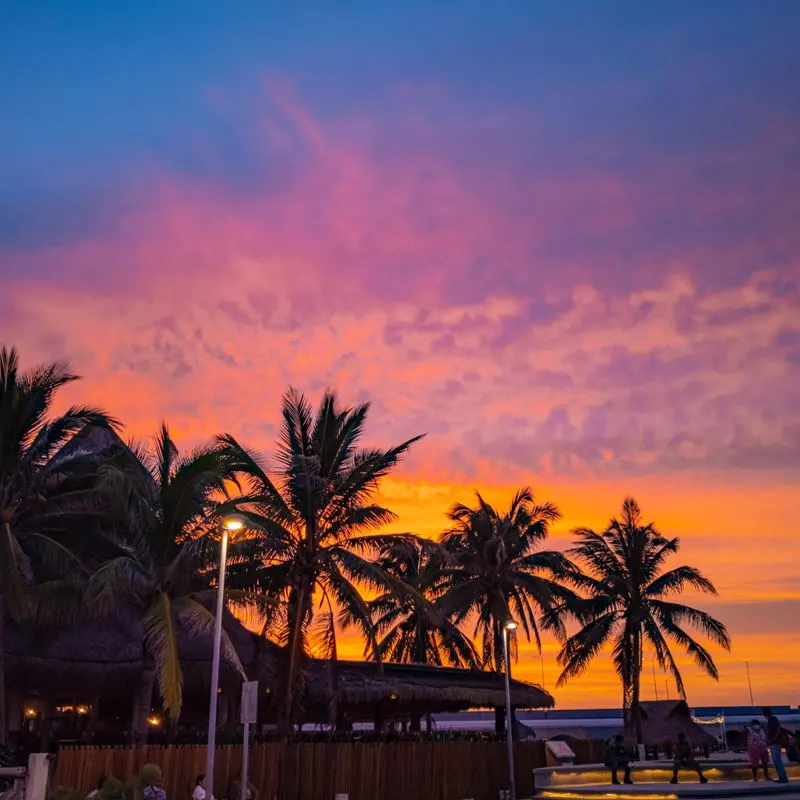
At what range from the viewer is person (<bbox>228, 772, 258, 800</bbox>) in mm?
20312

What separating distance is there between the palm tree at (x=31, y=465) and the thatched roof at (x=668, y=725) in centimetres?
3150

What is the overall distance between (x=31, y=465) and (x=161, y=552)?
12.2 feet

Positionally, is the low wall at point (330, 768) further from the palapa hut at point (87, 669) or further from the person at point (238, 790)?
the palapa hut at point (87, 669)

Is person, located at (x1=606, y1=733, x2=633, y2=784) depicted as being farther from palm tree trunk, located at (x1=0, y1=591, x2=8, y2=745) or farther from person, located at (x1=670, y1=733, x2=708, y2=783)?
palm tree trunk, located at (x1=0, y1=591, x2=8, y2=745)

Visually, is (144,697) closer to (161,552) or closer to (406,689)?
(161,552)

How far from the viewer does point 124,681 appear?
1013 inches

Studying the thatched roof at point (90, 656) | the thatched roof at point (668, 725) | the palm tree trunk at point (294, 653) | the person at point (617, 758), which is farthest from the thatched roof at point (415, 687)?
the thatched roof at point (668, 725)

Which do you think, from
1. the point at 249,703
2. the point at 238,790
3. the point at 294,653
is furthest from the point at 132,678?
the point at 249,703

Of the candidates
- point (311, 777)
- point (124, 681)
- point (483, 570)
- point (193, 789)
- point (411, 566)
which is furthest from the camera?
point (411, 566)

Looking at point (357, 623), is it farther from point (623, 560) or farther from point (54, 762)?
point (623, 560)

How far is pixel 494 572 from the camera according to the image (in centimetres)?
3859

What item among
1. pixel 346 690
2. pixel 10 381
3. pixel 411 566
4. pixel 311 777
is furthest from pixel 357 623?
pixel 411 566

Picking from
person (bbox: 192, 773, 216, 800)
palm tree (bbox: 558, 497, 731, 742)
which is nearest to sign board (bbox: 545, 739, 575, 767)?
palm tree (bbox: 558, 497, 731, 742)

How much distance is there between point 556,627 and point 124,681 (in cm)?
2277
